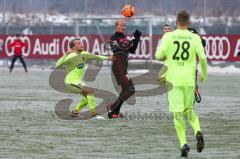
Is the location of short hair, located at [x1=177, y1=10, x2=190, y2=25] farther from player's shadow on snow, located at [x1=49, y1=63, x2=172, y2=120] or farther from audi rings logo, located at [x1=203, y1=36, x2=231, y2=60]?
audi rings logo, located at [x1=203, y1=36, x2=231, y2=60]

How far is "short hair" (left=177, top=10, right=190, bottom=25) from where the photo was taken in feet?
40.8

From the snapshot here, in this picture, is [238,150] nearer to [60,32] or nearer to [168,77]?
[168,77]

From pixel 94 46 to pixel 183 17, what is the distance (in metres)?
32.4

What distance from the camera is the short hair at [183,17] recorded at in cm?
1243

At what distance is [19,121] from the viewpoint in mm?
17875

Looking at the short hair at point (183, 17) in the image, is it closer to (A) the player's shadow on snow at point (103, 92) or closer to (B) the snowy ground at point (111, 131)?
(A) the player's shadow on snow at point (103, 92)

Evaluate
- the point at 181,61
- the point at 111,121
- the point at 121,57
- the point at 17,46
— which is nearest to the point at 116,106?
the point at 111,121

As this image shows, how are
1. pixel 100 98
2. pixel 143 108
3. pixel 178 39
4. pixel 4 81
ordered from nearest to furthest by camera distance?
pixel 178 39
pixel 143 108
pixel 100 98
pixel 4 81

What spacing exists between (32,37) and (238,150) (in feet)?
114

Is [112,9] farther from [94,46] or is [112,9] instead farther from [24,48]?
[94,46]

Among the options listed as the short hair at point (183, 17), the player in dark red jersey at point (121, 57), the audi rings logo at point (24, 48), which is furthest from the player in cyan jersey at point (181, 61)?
the audi rings logo at point (24, 48)

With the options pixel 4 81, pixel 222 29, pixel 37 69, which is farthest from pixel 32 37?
pixel 4 81

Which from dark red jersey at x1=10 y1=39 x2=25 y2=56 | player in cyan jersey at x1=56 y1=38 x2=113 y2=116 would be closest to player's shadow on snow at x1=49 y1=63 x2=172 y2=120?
player in cyan jersey at x1=56 y1=38 x2=113 y2=116

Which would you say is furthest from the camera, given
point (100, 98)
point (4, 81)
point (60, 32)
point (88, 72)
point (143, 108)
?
point (60, 32)
